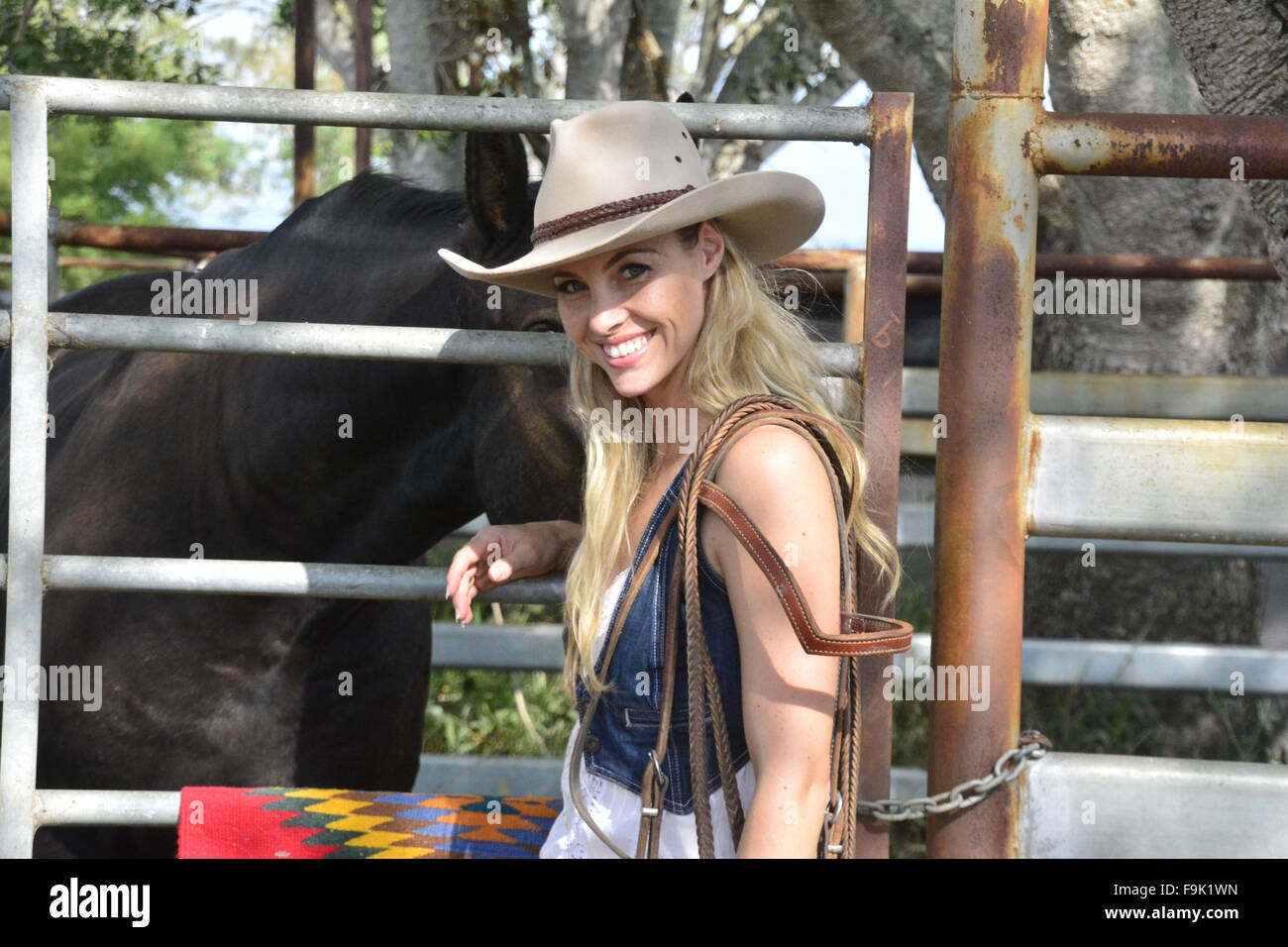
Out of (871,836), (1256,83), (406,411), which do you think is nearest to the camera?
(871,836)

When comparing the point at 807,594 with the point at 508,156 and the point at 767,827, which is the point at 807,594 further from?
the point at 508,156

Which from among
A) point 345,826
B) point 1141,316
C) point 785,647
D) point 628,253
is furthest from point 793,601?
point 1141,316

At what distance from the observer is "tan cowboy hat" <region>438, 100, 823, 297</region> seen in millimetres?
1606

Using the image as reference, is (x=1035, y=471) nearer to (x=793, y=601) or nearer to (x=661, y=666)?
(x=793, y=601)

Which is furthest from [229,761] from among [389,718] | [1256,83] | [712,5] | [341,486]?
[712,5]

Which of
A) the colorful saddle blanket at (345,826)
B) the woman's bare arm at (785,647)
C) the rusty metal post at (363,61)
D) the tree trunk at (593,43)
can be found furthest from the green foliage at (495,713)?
the woman's bare arm at (785,647)

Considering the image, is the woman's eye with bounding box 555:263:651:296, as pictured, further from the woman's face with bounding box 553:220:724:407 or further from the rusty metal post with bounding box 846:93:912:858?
the rusty metal post with bounding box 846:93:912:858

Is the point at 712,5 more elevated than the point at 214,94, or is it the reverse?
the point at 712,5

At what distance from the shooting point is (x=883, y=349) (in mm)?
1758

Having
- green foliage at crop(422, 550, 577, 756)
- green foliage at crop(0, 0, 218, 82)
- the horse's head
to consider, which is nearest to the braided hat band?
the horse's head

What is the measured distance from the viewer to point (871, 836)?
1.73 metres

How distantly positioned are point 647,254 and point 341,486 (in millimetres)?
1173

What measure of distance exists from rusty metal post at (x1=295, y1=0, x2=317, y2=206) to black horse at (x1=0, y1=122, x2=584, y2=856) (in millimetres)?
2446

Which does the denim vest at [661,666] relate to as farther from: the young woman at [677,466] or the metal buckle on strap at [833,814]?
the metal buckle on strap at [833,814]
